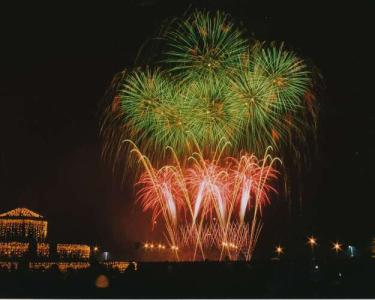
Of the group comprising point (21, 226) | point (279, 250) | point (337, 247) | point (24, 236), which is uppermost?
point (21, 226)

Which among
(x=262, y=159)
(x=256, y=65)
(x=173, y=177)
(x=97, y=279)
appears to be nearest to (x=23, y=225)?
(x=173, y=177)

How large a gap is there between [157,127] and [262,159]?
4857mm

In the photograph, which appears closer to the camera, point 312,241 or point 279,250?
point 279,250

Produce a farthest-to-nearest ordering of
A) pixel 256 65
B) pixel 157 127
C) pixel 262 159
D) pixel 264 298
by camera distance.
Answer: pixel 262 159 < pixel 157 127 < pixel 256 65 < pixel 264 298

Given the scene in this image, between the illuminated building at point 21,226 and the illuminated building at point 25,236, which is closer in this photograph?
the illuminated building at point 25,236

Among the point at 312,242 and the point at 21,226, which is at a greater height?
the point at 21,226

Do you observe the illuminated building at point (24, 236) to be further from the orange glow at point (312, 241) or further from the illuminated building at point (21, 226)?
the orange glow at point (312, 241)

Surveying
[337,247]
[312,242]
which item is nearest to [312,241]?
[312,242]

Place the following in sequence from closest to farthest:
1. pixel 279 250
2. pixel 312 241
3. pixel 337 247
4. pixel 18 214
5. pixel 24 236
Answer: pixel 24 236, pixel 18 214, pixel 337 247, pixel 279 250, pixel 312 241

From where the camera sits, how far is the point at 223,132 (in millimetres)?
22922

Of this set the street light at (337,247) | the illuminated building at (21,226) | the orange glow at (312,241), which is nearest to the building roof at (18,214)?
the illuminated building at (21,226)

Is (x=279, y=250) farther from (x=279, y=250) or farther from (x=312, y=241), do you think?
(x=312, y=241)

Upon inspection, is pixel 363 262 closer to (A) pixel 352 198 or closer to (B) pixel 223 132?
(B) pixel 223 132

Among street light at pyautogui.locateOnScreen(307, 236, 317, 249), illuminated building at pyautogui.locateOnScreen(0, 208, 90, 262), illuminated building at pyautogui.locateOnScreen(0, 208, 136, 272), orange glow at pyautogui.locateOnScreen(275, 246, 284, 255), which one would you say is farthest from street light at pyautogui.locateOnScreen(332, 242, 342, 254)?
illuminated building at pyautogui.locateOnScreen(0, 208, 90, 262)
